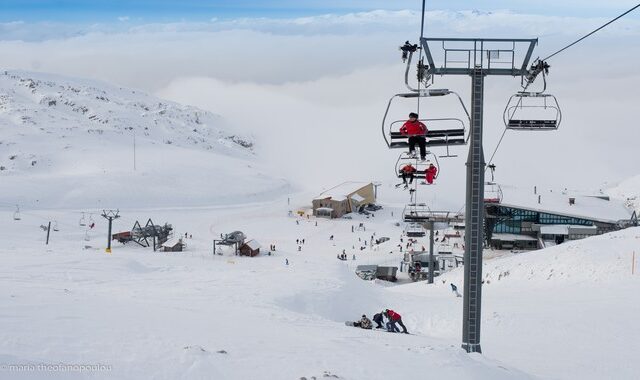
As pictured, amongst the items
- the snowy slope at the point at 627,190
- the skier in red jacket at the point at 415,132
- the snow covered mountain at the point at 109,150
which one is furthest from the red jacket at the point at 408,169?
the snowy slope at the point at 627,190

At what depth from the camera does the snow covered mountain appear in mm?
64500

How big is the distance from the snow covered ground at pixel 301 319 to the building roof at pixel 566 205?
20257mm

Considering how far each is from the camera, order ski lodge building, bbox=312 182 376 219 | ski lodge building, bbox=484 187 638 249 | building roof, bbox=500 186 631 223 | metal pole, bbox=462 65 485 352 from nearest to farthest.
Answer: metal pole, bbox=462 65 485 352 → ski lodge building, bbox=484 187 638 249 → building roof, bbox=500 186 631 223 → ski lodge building, bbox=312 182 376 219

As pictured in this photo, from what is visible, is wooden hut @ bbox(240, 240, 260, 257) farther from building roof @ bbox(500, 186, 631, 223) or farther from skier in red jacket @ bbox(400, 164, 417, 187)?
skier in red jacket @ bbox(400, 164, 417, 187)

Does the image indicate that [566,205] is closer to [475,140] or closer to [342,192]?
[342,192]

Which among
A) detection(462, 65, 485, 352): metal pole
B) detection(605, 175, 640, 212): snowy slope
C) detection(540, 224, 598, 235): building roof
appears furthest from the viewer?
detection(605, 175, 640, 212): snowy slope

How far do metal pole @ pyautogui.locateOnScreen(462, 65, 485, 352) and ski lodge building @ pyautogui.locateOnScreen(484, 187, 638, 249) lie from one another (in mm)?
31321

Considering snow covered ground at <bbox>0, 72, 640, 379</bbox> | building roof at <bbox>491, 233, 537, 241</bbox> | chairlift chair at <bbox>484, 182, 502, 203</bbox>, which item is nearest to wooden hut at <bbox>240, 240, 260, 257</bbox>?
snow covered ground at <bbox>0, 72, 640, 379</bbox>

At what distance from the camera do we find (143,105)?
486ft

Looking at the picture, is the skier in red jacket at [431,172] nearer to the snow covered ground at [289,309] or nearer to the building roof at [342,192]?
the snow covered ground at [289,309]

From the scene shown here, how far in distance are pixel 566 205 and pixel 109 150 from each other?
65320 millimetres

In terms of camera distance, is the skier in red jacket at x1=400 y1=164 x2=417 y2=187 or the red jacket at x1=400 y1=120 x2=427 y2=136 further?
the skier in red jacket at x1=400 y1=164 x2=417 y2=187

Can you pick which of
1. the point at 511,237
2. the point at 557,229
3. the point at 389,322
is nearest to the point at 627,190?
the point at 557,229

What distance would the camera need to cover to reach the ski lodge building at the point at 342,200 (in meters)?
57.9
